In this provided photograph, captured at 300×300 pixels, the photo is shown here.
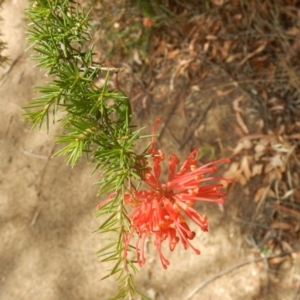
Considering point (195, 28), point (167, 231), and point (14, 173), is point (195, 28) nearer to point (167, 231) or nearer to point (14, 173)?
point (14, 173)

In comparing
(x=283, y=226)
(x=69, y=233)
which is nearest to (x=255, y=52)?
(x=283, y=226)

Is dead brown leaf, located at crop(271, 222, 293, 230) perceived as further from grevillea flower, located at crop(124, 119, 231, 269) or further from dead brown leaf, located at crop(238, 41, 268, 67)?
grevillea flower, located at crop(124, 119, 231, 269)

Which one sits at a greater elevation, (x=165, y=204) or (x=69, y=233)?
→ (x=165, y=204)

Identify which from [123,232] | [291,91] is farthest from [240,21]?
[123,232]

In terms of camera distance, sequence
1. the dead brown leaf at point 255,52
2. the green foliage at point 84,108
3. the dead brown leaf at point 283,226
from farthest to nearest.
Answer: the dead brown leaf at point 255,52
the dead brown leaf at point 283,226
the green foliage at point 84,108

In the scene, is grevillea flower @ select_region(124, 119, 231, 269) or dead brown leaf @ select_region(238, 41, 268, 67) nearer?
grevillea flower @ select_region(124, 119, 231, 269)

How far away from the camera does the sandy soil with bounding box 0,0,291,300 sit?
91.6 inches

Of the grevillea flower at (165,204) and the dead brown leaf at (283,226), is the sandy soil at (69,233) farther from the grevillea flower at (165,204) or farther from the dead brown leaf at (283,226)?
the grevillea flower at (165,204)

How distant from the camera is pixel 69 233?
2.48 m

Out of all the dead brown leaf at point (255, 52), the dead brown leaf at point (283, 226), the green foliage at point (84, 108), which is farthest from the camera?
the dead brown leaf at point (255, 52)

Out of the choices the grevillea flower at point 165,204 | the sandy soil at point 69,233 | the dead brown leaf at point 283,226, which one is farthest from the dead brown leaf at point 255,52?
the grevillea flower at point 165,204

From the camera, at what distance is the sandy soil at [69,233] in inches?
91.6

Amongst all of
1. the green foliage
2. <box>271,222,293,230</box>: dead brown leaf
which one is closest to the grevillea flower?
the green foliage

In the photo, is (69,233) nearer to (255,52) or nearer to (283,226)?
(283,226)
